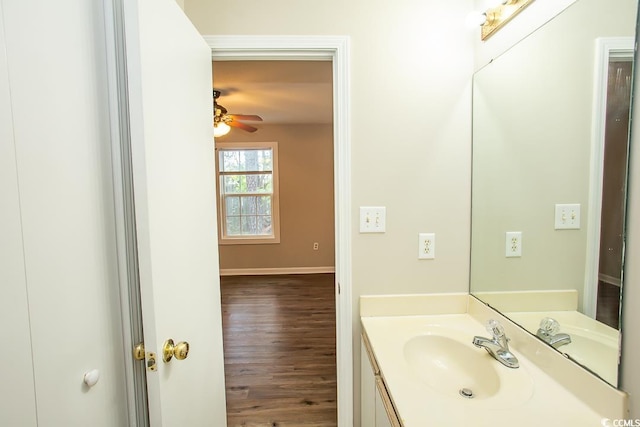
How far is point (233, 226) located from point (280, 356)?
2913 millimetres

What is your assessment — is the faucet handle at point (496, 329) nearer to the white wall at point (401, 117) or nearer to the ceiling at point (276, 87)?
the white wall at point (401, 117)

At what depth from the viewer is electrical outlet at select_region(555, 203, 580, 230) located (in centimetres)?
86

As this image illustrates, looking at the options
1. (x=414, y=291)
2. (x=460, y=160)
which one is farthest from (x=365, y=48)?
(x=414, y=291)

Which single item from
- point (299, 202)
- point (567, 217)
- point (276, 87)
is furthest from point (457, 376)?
point (299, 202)

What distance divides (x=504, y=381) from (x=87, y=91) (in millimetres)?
1501

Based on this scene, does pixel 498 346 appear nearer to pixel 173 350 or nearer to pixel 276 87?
pixel 173 350

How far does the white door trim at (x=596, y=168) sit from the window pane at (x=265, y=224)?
14.6 feet

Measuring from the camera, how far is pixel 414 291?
4.64 feet

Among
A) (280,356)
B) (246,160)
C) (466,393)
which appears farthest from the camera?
(246,160)

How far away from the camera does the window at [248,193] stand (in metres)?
4.80

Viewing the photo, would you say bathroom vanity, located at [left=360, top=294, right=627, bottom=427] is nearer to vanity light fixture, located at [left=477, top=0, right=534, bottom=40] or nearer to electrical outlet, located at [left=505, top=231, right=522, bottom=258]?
electrical outlet, located at [left=505, top=231, right=522, bottom=258]

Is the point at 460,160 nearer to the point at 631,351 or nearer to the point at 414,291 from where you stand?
the point at 414,291

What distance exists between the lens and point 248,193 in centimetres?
488

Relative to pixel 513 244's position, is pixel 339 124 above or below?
above
